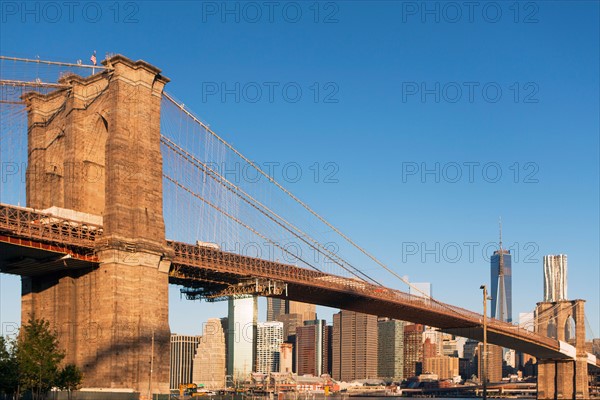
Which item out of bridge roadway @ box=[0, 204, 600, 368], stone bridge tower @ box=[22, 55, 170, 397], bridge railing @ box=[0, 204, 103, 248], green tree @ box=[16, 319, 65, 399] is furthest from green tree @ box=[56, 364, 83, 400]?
bridge railing @ box=[0, 204, 103, 248]

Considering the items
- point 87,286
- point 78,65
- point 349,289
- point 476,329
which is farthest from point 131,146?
point 476,329

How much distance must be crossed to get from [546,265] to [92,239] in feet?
475

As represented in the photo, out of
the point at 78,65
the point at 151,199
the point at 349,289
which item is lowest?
the point at 349,289

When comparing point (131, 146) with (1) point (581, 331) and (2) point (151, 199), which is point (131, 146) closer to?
(2) point (151, 199)

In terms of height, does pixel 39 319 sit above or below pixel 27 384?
above

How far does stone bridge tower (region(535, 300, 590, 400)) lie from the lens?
158 m

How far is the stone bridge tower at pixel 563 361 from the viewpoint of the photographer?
158 m

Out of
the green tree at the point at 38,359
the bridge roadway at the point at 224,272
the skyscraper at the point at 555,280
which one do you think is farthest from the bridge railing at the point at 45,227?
the skyscraper at the point at 555,280

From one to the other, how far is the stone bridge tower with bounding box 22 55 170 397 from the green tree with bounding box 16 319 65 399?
11.5 ft

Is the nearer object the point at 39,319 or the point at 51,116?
the point at 39,319

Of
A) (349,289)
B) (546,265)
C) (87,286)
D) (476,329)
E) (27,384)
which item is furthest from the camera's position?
(546,265)

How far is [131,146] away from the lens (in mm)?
73750

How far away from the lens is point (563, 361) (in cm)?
16150

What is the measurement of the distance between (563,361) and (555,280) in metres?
30.6
